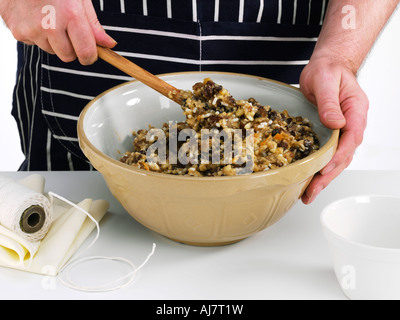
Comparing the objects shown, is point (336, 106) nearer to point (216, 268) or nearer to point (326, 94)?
point (326, 94)

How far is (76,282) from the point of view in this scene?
1.05m

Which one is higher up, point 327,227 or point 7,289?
point 327,227

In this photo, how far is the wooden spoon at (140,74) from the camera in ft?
4.16

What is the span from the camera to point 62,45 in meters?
1.27

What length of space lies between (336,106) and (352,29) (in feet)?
1.26

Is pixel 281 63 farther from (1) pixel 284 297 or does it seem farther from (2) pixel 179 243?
(1) pixel 284 297

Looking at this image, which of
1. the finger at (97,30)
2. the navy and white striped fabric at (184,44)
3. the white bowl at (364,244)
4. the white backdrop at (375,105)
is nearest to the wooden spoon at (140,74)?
the finger at (97,30)

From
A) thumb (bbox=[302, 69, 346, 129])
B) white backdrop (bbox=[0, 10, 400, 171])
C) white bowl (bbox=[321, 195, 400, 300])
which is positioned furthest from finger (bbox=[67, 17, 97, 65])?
white backdrop (bbox=[0, 10, 400, 171])

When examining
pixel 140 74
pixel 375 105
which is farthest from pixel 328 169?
pixel 375 105

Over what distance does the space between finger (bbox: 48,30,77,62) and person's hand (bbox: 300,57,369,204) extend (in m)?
0.56

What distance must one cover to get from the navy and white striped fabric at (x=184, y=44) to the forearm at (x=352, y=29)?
91 millimetres

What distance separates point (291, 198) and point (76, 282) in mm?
437

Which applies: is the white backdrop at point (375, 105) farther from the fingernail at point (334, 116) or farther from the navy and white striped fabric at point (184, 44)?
the fingernail at point (334, 116)

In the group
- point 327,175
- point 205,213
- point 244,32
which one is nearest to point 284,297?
point 205,213
